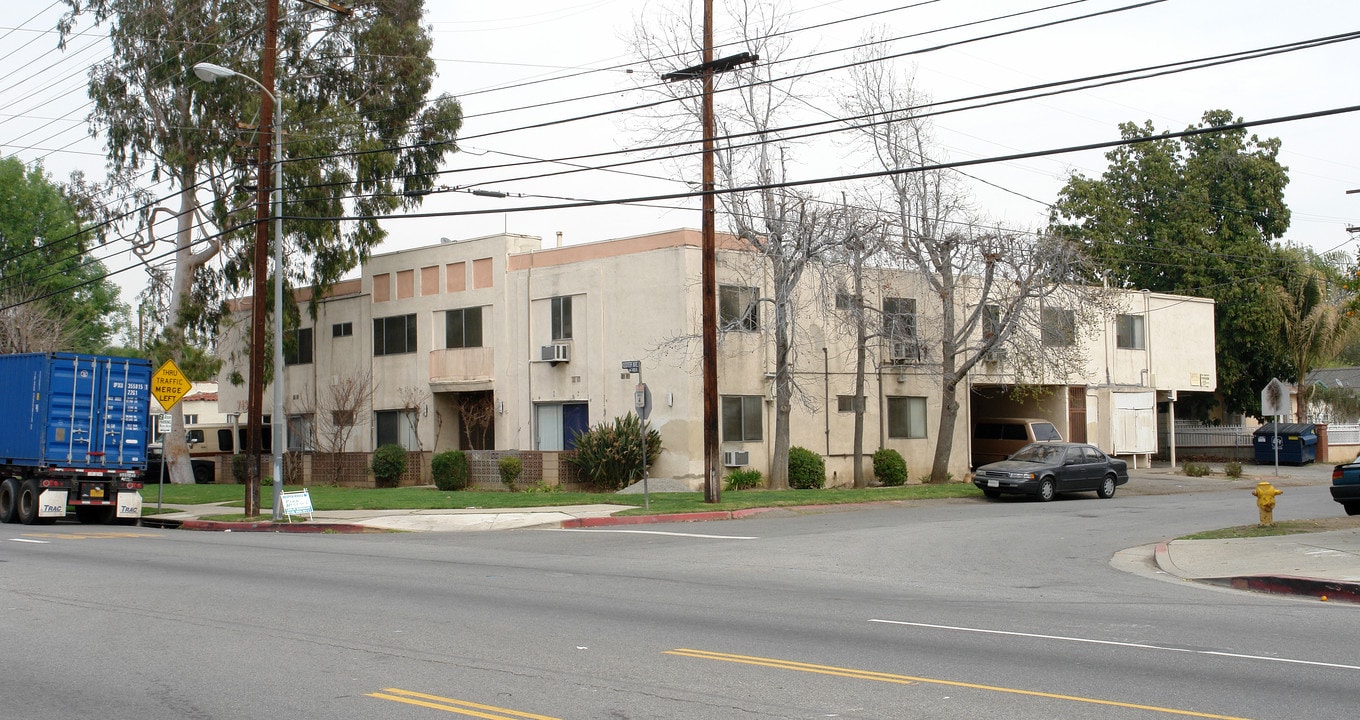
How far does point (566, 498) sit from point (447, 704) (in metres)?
20.6

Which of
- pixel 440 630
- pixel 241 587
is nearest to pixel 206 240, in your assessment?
pixel 241 587

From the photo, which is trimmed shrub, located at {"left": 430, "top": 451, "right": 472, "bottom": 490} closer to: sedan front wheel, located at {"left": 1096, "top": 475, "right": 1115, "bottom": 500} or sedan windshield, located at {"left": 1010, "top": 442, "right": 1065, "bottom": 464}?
sedan windshield, located at {"left": 1010, "top": 442, "right": 1065, "bottom": 464}

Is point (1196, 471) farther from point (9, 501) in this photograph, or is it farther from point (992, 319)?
point (9, 501)

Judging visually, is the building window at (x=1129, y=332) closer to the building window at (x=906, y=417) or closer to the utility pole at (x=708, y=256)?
the building window at (x=906, y=417)

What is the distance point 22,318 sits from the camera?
159 feet

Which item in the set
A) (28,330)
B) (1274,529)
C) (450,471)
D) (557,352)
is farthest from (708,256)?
(28,330)

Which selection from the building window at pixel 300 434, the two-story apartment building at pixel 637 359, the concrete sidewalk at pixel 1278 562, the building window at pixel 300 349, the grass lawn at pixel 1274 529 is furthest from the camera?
the building window at pixel 300 349

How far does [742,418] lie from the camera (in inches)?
1252

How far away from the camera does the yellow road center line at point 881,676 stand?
7.46m

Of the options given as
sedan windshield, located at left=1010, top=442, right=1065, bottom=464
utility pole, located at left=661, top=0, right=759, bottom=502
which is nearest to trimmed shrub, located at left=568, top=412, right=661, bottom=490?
utility pole, located at left=661, top=0, right=759, bottom=502

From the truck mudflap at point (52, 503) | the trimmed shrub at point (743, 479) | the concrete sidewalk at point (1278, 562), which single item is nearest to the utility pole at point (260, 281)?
the truck mudflap at point (52, 503)

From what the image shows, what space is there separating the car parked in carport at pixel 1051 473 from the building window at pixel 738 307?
7.08 meters

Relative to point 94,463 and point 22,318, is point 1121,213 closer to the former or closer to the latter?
point 94,463

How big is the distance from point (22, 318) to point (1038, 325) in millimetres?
39777
